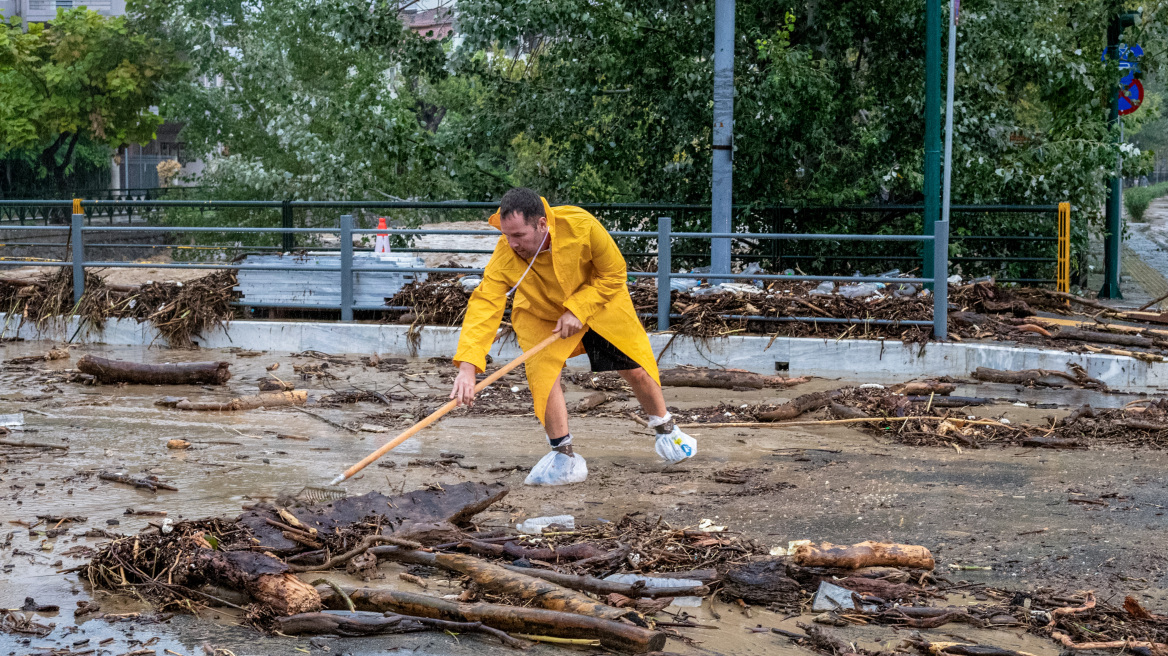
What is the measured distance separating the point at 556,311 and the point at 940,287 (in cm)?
517

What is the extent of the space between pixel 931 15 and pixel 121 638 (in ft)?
33.3

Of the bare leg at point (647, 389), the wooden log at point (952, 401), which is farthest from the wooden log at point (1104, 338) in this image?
the bare leg at point (647, 389)

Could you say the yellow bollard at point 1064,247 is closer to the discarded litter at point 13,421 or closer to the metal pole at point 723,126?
the metal pole at point 723,126

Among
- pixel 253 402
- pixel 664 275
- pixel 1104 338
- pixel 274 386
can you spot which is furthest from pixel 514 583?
pixel 1104 338

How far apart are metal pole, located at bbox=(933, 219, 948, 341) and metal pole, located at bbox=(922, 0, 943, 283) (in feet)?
3.75

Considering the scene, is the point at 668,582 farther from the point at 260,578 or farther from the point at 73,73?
the point at 73,73

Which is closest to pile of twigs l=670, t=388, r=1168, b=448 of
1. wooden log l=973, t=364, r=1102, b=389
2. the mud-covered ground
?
the mud-covered ground

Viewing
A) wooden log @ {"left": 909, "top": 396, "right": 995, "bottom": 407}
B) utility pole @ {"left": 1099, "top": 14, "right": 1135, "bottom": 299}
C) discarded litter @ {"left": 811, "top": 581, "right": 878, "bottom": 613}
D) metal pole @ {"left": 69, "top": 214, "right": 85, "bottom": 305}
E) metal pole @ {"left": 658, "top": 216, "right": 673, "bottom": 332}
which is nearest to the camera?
discarded litter @ {"left": 811, "top": 581, "right": 878, "bottom": 613}

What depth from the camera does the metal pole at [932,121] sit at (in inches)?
438

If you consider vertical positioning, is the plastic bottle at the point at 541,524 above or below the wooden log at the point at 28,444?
below

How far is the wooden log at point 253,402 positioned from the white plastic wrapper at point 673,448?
3323mm

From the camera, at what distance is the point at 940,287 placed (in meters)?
9.84

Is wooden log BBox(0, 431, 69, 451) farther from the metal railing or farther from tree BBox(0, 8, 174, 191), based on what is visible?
tree BBox(0, 8, 174, 191)

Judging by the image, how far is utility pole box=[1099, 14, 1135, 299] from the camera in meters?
13.4
